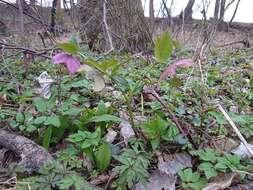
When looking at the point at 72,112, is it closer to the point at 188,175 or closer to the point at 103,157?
the point at 103,157

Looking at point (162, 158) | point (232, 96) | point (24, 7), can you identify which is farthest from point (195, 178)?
point (24, 7)

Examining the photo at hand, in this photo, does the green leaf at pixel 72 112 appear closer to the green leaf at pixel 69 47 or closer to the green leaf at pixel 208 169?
the green leaf at pixel 69 47

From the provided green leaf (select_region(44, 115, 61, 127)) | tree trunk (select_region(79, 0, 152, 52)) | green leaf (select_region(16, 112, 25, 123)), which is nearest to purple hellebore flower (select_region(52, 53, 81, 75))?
green leaf (select_region(44, 115, 61, 127))

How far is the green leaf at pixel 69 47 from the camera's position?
44.7 inches

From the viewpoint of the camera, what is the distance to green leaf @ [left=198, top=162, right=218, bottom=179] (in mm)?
1175

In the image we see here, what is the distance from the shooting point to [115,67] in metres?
1.19

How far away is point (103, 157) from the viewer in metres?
1.23

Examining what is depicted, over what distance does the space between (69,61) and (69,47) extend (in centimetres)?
5

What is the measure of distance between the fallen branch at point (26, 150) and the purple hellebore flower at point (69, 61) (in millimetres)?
314

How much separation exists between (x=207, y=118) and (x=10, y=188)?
84 cm

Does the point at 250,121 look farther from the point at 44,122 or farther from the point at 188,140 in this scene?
the point at 44,122

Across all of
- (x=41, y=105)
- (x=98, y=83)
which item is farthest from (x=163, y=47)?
(x=41, y=105)

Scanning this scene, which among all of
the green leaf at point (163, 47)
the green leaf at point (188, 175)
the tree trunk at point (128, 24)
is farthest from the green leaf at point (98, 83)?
the tree trunk at point (128, 24)

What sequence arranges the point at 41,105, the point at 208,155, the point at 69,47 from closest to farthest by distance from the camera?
the point at 69,47, the point at 208,155, the point at 41,105
